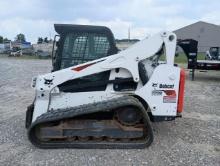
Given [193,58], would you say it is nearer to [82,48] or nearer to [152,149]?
[82,48]

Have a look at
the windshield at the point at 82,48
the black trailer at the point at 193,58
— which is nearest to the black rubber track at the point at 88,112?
the windshield at the point at 82,48

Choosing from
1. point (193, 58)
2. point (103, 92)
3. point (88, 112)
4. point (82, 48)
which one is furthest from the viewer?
point (193, 58)

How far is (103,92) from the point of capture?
583 cm

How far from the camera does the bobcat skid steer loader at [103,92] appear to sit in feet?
17.8

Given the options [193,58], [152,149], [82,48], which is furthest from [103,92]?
[193,58]

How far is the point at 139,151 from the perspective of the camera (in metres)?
5.29

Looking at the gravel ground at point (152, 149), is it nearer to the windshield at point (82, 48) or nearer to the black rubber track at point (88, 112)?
the black rubber track at point (88, 112)

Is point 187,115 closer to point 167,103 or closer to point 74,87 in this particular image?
point 167,103

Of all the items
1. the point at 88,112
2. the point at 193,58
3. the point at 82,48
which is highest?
the point at 82,48

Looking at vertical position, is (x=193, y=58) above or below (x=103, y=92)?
above

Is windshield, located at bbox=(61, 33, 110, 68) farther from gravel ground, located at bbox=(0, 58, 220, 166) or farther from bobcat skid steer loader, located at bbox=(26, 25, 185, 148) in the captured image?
gravel ground, located at bbox=(0, 58, 220, 166)

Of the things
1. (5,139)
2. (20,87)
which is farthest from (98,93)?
(20,87)

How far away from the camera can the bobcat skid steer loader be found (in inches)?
213

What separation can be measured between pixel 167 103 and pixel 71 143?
1835 mm
